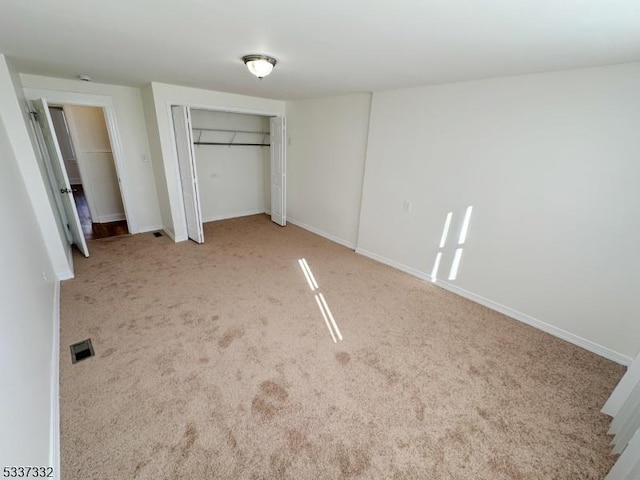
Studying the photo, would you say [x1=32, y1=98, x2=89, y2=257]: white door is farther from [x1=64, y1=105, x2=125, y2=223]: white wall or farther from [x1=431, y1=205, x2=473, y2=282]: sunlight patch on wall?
[x1=431, y1=205, x2=473, y2=282]: sunlight patch on wall

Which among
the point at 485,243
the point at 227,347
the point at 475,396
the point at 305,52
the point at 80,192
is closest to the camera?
the point at 475,396

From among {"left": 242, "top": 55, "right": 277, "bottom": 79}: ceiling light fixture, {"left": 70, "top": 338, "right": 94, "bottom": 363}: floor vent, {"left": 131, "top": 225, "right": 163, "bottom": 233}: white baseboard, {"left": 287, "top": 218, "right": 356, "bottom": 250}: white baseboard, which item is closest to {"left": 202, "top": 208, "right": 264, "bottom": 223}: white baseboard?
{"left": 131, "top": 225, "right": 163, "bottom": 233}: white baseboard

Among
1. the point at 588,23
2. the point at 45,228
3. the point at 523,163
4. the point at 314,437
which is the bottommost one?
the point at 314,437

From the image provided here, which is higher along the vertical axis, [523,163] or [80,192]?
[523,163]

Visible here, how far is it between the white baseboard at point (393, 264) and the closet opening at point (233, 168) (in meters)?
1.89

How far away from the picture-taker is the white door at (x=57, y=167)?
3.12m

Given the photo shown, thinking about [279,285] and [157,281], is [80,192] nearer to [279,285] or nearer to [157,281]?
[157,281]

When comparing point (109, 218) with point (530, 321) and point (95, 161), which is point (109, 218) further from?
point (530, 321)

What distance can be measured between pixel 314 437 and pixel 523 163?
288 cm

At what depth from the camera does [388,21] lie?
57.6 inches

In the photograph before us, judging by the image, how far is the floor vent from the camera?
2.08 metres

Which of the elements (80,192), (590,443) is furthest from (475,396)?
(80,192)

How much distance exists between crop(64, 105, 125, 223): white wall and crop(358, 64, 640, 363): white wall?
15.8 ft

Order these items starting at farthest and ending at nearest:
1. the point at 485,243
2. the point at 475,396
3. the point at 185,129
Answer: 1. the point at 185,129
2. the point at 485,243
3. the point at 475,396
